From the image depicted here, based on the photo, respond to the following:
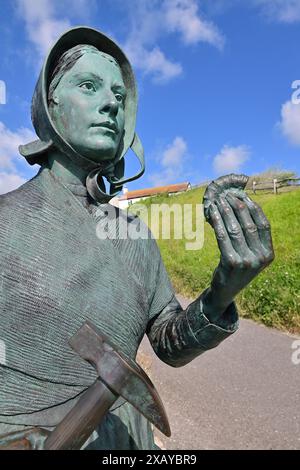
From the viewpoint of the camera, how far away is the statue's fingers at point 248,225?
1.10 metres

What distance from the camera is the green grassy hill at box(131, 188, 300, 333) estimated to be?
27.2ft

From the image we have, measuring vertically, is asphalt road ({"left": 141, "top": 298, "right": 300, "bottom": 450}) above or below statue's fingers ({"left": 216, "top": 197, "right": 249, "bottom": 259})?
below

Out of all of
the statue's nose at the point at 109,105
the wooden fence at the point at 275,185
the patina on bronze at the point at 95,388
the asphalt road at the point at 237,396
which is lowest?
the asphalt road at the point at 237,396

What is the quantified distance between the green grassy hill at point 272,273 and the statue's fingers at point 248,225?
7255mm

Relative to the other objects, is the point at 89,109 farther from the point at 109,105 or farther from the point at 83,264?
the point at 83,264

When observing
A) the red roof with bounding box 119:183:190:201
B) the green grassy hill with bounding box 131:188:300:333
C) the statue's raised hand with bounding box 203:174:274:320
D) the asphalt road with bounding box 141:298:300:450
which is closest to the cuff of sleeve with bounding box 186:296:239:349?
the statue's raised hand with bounding box 203:174:274:320

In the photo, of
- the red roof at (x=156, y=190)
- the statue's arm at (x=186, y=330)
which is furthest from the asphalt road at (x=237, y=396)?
the red roof at (x=156, y=190)

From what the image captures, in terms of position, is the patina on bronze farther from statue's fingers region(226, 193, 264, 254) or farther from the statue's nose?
the statue's nose

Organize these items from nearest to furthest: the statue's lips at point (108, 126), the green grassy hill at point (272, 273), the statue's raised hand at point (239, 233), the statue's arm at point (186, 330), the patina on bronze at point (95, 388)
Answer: the patina on bronze at point (95, 388) → the statue's raised hand at point (239, 233) → the statue's arm at point (186, 330) → the statue's lips at point (108, 126) → the green grassy hill at point (272, 273)

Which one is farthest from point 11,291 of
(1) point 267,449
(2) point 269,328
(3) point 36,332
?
(2) point 269,328

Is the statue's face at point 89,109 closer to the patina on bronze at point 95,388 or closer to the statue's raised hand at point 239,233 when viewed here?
the statue's raised hand at point 239,233

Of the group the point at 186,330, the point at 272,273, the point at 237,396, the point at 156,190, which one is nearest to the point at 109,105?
the point at 186,330

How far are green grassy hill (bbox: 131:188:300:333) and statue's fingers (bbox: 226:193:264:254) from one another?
726cm

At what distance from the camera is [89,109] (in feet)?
4.70
